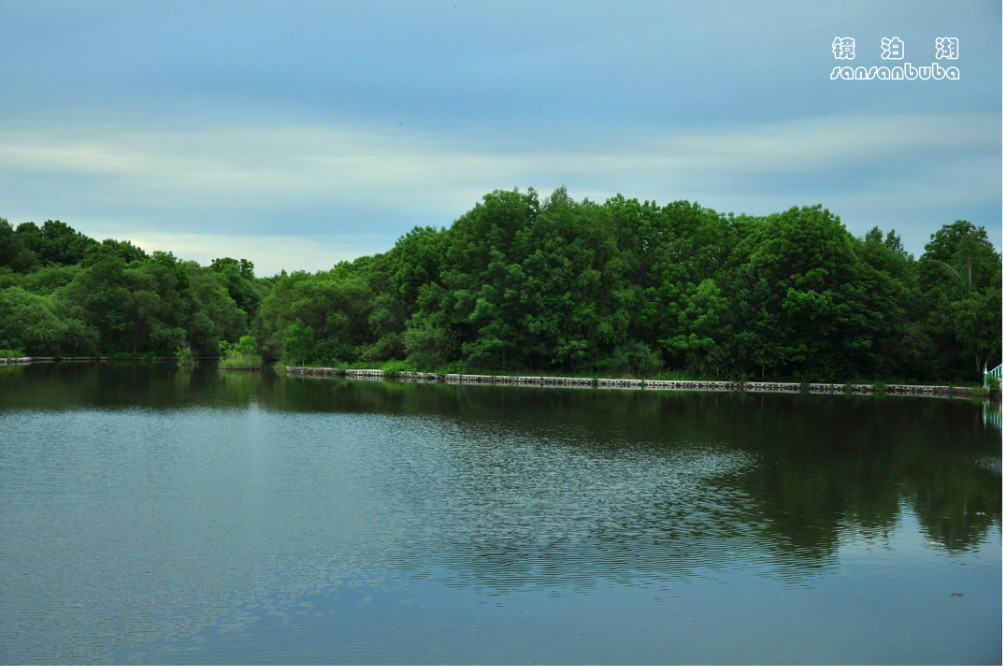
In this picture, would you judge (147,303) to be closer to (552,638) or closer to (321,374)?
(321,374)

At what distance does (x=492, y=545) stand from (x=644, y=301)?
51.7 m

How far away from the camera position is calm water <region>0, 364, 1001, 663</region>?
12.2 m

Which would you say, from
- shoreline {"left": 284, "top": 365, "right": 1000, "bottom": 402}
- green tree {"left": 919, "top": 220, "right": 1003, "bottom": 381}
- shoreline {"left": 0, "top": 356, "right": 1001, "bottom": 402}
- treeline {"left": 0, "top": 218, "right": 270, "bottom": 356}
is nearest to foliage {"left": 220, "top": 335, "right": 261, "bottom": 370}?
treeline {"left": 0, "top": 218, "right": 270, "bottom": 356}

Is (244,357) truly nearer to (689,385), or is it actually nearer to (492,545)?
(689,385)

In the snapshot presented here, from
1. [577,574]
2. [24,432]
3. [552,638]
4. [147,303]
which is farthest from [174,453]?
[147,303]

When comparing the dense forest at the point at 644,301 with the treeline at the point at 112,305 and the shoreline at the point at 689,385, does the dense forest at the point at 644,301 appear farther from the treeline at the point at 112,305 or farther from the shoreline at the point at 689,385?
the shoreline at the point at 689,385

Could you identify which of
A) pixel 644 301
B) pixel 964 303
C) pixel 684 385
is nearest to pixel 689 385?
pixel 684 385

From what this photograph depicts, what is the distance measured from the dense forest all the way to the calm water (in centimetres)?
2521

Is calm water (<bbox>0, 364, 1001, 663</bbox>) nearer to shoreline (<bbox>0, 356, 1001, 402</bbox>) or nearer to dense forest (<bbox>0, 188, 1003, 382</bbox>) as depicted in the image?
shoreline (<bbox>0, 356, 1001, 402</bbox>)

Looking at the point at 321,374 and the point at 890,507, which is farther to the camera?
the point at 321,374

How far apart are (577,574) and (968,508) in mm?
12392

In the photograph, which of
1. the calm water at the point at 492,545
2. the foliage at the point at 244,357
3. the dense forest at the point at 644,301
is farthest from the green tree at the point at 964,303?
the foliage at the point at 244,357

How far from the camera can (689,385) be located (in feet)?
200

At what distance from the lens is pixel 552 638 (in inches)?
482
